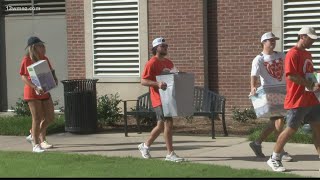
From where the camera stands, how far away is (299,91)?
884cm

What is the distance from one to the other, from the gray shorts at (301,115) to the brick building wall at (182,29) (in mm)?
6247

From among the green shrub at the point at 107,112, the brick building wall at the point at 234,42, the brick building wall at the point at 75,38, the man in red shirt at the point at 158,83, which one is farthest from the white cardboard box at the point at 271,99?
the brick building wall at the point at 75,38

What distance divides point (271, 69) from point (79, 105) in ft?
15.6

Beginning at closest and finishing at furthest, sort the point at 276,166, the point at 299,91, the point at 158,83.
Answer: the point at 299,91, the point at 276,166, the point at 158,83

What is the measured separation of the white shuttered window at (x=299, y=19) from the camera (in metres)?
14.3

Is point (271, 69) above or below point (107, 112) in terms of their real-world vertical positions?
above

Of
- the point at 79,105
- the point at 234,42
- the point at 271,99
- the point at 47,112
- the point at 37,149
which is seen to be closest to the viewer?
the point at 271,99

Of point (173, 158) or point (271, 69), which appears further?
point (173, 158)

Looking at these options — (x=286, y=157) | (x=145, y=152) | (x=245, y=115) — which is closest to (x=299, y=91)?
(x=286, y=157)

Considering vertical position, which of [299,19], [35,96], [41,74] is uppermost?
[299,19]

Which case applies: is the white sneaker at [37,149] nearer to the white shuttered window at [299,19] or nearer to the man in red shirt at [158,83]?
the man in red shirt at [158,83]

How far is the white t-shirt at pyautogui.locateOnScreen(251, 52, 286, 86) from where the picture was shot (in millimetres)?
9688

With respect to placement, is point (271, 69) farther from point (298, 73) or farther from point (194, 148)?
point (194, 148)

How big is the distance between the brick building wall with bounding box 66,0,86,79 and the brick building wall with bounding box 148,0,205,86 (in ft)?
5.97
